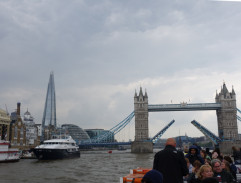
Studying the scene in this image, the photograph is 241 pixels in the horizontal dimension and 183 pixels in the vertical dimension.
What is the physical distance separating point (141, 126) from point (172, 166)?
60.6 m

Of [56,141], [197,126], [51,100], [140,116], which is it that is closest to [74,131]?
[51,100]

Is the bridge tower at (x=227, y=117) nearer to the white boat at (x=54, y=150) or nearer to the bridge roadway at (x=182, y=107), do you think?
the bridge roadway at (x=182, y=107)

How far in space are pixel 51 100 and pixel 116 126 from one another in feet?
159

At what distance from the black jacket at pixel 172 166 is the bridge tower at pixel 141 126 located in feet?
182

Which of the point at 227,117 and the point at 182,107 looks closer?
the point at 182,107

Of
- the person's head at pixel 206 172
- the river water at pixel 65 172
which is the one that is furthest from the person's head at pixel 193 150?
the river water at pixel 65 172

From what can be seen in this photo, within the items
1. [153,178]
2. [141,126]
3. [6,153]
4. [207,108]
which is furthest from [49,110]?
[153,178]

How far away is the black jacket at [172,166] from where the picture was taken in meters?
4.73

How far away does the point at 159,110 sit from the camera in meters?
64.3

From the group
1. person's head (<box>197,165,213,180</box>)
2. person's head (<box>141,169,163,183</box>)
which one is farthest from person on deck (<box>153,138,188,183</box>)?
person's head (<box>141,169,163,183</box>)

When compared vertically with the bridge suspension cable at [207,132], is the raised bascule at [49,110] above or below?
above

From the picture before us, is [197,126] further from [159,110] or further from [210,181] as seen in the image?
[210,181]

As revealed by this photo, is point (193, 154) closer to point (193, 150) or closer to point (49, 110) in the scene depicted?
point (193, 150)

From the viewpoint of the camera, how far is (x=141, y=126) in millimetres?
64688
